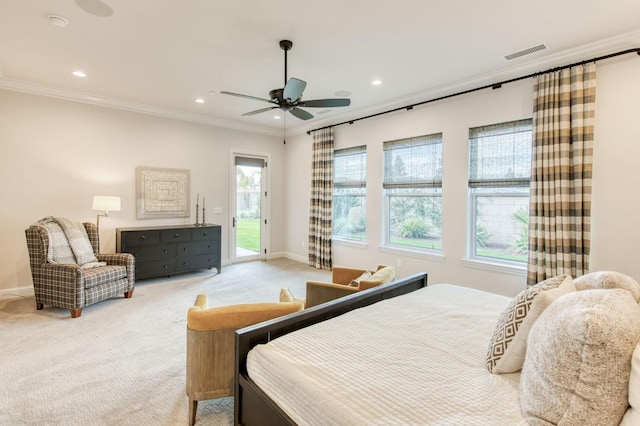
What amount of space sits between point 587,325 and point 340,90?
4105mm

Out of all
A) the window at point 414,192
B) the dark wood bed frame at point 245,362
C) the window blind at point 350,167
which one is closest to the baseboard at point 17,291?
the dark wood bed frame at point 245,362

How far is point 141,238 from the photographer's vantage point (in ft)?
15.7

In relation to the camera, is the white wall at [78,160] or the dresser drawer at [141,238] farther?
the dresser drawer at [141,238]

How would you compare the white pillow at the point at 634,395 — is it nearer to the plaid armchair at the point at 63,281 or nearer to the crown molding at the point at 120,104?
the plaid armchair at the point at 63,281

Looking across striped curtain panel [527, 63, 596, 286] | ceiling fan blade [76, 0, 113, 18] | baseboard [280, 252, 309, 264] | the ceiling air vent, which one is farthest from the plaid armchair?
the ceiling air vent

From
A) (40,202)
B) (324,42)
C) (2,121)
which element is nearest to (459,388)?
(324,42)

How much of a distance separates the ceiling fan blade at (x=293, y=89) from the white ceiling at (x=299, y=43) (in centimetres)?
49

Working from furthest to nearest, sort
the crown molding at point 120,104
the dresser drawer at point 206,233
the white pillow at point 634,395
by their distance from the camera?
the dresser drawer at point 206,233 < the crown molding at point 120,104 < the white pillow at point 634,395

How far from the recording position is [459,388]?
1229 millimetres

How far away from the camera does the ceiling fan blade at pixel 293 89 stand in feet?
9.33

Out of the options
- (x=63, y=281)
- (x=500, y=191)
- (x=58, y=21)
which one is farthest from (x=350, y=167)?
(x=63, y=281)

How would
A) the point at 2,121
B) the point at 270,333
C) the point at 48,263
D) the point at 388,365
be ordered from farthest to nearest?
1. the point at 2,121
2. the point at 48,263
3. the point at 270,333
4. the point at 388,365

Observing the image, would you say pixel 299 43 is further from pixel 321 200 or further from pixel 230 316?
pixel 321 200

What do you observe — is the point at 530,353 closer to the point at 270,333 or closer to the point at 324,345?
the point at 324,345
